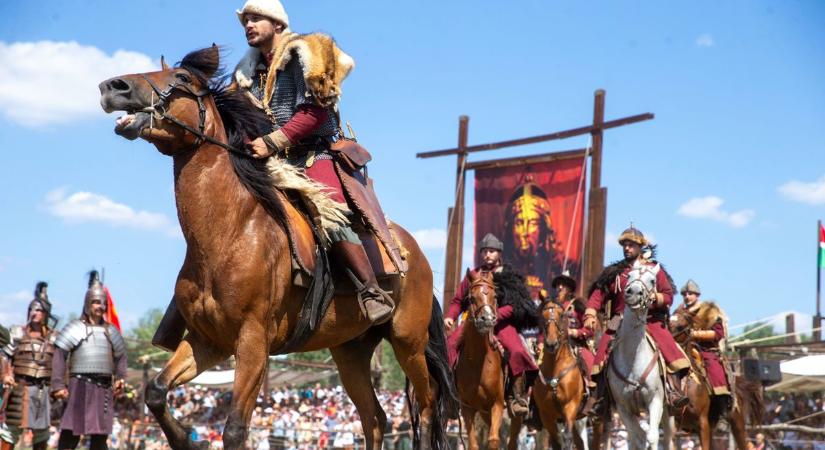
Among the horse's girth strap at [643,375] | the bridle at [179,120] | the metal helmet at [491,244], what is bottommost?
the horse's girth strap at [643,375]

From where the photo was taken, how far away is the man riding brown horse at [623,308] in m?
11.7

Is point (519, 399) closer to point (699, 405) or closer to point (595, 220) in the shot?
point (699, 405)

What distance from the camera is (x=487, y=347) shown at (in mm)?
12695

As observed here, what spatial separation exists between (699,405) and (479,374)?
274 cm

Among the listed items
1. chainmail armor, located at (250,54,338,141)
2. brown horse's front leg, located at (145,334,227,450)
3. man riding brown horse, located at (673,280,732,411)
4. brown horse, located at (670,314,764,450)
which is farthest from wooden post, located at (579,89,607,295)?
brown horse's front leg, located at (145,334,227,450)

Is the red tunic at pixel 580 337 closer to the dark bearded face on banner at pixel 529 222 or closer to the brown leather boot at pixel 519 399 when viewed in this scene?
the brown leather boot at pixel 519 399

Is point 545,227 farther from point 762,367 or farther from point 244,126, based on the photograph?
point 244,126

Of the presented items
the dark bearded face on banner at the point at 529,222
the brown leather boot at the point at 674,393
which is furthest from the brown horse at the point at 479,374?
the dark bearded face on banner at the point at 529,222

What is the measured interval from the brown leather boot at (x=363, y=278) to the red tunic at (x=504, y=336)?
213 inches

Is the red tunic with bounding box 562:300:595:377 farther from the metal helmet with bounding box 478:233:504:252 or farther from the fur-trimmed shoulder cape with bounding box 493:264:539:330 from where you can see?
the metal helmet with bounding box 478:233:504:252

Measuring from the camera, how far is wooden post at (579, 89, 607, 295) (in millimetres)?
23469

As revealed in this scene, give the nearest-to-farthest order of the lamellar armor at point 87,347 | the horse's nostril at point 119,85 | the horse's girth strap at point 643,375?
the horse's nostril at point 119,85
the lamellar armor at point 87,347
the horse's girth strap at point 643,375

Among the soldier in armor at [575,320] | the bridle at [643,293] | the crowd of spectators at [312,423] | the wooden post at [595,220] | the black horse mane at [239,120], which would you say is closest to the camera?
the black horse mane at [239,120]

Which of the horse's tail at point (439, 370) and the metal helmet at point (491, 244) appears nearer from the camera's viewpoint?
the horse's tail at point (439, 370)
